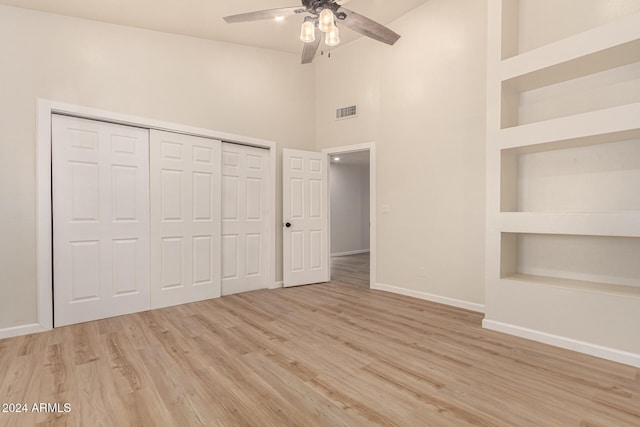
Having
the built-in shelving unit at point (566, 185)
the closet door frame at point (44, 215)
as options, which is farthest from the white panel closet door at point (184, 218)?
the built-in shelving unit at point (566, 185)

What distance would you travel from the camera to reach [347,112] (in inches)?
197

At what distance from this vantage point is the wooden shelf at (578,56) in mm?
2383

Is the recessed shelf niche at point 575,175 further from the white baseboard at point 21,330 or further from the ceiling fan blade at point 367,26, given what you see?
the white baseboard at point 21,330

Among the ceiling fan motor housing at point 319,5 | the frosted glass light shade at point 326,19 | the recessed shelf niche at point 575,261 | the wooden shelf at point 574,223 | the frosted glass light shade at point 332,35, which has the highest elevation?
the ceiling fan motor housing at point 319,5

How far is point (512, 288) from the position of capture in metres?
2.98

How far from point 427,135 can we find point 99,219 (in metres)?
4.03

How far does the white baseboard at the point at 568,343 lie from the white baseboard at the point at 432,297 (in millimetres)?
542

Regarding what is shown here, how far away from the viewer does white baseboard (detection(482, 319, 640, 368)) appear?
7.84 feet

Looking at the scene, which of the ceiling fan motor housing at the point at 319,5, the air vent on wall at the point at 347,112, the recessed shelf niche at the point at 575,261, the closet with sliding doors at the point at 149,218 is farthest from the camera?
the air vent on wall at the point at 347,112

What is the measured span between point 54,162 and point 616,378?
16.8 ft

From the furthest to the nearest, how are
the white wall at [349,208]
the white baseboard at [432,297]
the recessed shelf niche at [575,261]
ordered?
the white wall at [349,208] → the white baseboard at [432,297] → the recessed shelf niche at [575,261]

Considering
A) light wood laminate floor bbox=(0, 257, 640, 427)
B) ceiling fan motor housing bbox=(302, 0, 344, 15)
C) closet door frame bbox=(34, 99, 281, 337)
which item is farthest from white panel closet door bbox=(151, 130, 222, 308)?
ceiling fan motor housing bbox=(302, 0, 344, 15)

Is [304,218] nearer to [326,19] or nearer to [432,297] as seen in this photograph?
[432,297]

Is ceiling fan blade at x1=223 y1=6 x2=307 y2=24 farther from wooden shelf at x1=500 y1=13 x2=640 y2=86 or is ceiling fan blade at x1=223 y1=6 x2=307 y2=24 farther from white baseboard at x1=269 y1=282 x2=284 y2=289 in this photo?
white baseboard at x1=269 y1=282 x2=284 y2=289
